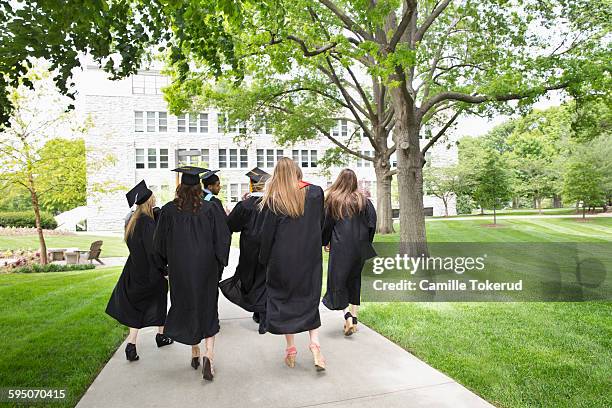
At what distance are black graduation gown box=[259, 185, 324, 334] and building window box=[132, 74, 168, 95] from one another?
38688 millimetres

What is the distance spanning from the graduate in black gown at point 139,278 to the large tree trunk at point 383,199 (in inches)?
683

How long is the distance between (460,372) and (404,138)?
7008 millimetres

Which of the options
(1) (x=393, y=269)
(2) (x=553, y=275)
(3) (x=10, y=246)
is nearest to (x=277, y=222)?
(1) (x=393, y=269)

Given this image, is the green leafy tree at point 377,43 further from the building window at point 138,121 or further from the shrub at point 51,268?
the building window at point 138,121

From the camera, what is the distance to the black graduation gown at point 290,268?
469 cm

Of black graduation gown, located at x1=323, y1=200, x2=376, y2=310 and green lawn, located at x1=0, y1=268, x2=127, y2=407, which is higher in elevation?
black graduation gown, located at x1=323, y1=200, x2=376, y2=310

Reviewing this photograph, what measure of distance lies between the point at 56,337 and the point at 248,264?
2757mm

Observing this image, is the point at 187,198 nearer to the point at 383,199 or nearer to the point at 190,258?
the point at 190,258

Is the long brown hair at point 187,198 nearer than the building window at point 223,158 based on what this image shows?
Yes

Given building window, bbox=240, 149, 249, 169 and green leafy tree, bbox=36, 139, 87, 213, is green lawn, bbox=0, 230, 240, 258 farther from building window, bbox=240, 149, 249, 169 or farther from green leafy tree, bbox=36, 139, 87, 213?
building window, bbox=240, 149, 249, 169

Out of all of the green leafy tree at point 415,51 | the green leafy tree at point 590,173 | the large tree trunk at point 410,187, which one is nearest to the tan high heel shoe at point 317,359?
the green leafy tree at point 415,51

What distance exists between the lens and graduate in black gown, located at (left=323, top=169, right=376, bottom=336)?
5922 millimetres

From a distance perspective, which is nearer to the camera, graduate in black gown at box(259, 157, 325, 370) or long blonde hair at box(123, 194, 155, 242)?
graduate in black gown at box(259, 157, 325, 370)

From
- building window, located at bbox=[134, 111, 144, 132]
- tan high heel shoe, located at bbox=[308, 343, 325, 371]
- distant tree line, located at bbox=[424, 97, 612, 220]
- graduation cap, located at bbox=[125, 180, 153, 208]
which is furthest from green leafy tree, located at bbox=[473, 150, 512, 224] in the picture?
building window, located at bbox=[134, 111, 144, 132]
